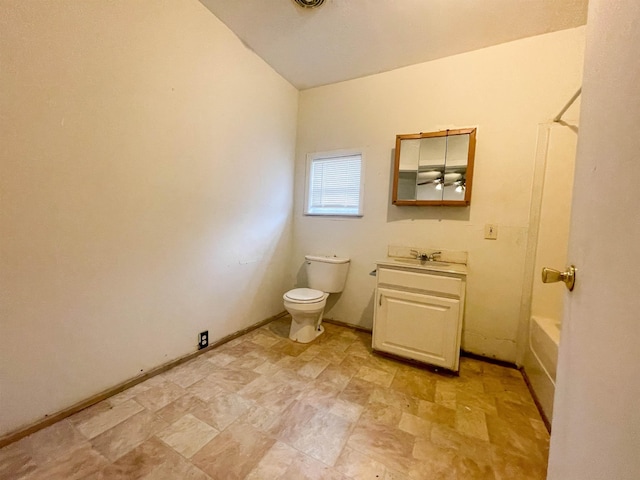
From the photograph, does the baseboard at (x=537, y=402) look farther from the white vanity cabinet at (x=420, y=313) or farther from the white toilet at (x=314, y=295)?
the white toilet at (x=314, y=295)

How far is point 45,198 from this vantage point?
3.84 ft

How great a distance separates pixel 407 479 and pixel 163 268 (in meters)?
1.71

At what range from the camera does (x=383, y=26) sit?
1.82 meters

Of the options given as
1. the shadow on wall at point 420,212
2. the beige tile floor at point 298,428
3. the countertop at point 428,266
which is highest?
the shadow on wall at point 420,212

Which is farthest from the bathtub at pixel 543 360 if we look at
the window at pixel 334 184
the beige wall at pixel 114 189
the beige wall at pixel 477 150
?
the beige wall at pixel 114 189

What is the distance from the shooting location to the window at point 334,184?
8.18 ft

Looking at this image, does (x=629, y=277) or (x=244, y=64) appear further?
(x=244, y=64)

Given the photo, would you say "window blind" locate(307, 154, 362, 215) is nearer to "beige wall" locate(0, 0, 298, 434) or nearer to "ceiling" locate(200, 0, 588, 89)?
"beige wall" locate(0, 0, 298, 434)

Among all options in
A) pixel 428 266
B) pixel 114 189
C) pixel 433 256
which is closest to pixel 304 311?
pixel 428 266

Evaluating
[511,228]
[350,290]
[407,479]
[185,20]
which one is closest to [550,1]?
[511,228]

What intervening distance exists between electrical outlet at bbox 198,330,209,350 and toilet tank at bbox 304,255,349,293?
98 centimetres

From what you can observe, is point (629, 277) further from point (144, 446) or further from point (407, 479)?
point (144, 446)

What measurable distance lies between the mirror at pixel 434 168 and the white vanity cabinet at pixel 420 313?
0.63 m

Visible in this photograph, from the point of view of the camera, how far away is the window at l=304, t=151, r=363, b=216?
2.49m
